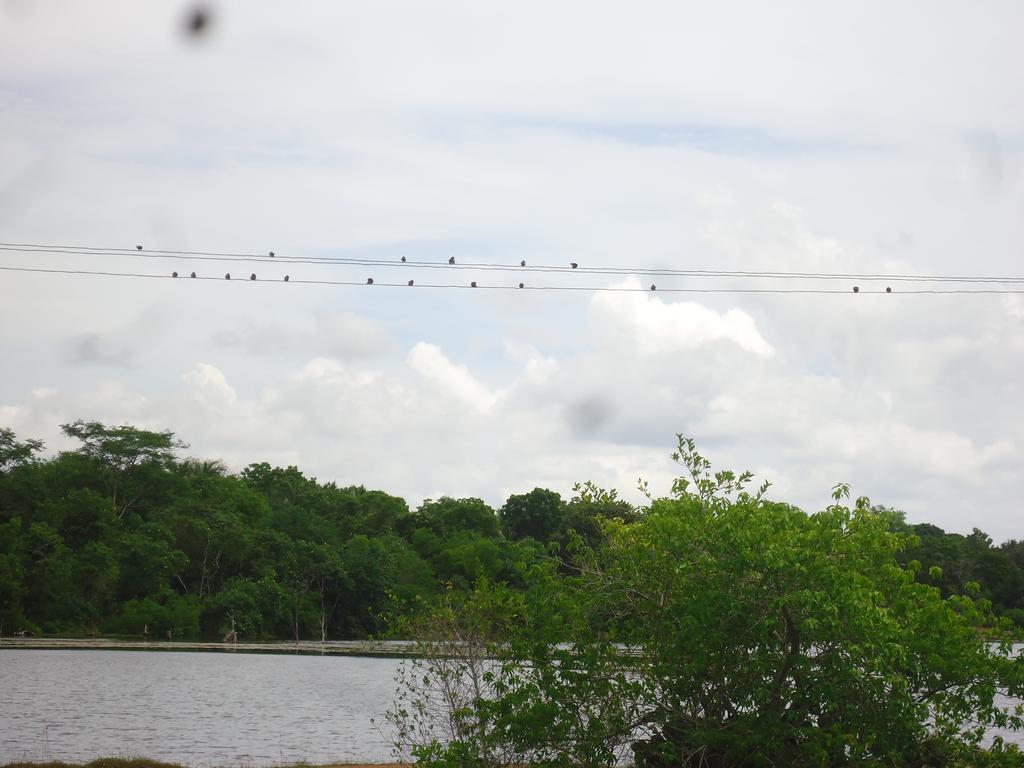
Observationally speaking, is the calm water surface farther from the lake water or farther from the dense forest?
the dense forest

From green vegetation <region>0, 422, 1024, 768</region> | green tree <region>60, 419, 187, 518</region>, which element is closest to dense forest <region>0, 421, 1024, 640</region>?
green tree <region>60, 419, 187, 518</region>

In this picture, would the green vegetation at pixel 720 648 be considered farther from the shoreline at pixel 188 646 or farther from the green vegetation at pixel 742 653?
the shoreline at pixel 188 646

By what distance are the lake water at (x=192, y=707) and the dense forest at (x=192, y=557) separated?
447 inches

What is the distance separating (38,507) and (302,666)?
27.2 m

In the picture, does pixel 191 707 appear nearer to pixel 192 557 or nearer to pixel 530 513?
pixel 192 557

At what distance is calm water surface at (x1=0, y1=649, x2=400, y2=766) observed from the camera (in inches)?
1435

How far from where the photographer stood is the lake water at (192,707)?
36.3 metres

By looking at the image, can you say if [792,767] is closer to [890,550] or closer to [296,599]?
[890,550]

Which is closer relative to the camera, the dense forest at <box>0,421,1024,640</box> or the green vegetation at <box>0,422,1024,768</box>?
the green vegetation at <box>0,422,1024,768</box>

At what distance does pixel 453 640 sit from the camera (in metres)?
22.4

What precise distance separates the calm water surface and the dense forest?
11273 millimetres

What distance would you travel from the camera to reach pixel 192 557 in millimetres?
92438

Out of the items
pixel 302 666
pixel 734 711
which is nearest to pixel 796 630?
pixel 734 711

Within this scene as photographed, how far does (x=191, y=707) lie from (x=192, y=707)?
0.15 ft
